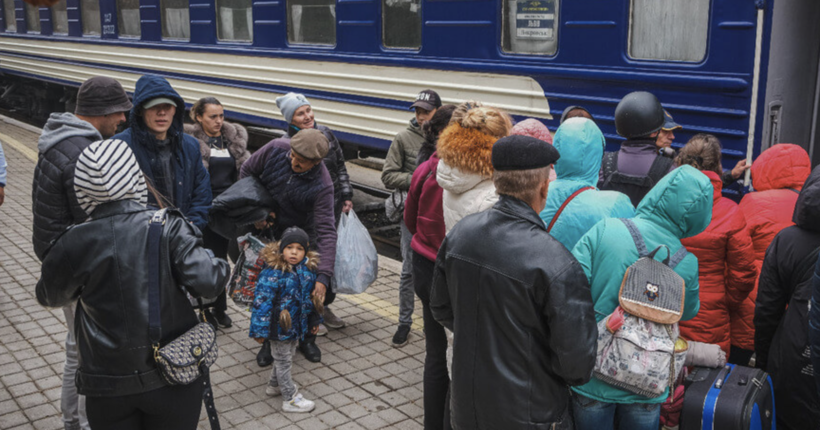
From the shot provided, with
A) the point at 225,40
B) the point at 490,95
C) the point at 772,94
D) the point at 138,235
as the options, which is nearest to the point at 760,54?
the point at 772,94

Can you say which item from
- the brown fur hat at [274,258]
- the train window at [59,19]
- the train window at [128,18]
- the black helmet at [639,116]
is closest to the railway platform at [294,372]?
the brown fur hat at [274,258]

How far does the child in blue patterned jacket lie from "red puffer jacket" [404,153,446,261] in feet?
2.58

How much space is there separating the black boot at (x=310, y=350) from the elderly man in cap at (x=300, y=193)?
1.80 ft

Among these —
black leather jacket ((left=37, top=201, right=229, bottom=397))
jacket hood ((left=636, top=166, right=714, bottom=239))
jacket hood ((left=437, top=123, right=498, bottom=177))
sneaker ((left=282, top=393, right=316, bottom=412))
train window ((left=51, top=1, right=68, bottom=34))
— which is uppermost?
train window ((left=51, top=1, right=68, bottom=34))

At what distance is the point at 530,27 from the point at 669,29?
4.13 ft

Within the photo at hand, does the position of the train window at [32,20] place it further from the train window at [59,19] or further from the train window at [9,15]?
the train window at [59,19]

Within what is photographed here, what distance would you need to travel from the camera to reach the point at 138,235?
107 inches

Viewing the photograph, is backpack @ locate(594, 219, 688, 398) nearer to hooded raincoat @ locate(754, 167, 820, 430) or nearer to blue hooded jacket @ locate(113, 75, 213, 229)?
hooded raincoat @ locate(754, 167, 820, 430)

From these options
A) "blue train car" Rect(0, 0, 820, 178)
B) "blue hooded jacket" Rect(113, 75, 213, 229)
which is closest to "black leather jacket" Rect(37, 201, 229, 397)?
"blue hooded jacket" Rect(113, 75, 213, 229)

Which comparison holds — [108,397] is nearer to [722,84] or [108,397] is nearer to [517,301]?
[517,301]

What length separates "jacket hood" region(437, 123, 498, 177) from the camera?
333 centimetres

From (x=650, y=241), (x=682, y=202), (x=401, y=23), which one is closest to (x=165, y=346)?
(x=650, y=241)

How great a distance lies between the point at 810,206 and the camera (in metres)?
3.30

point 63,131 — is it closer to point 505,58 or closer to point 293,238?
point 293,238
